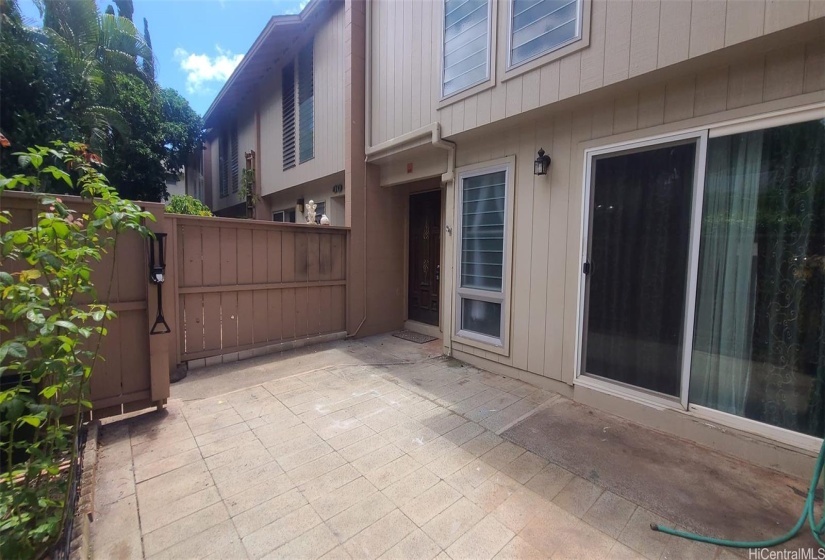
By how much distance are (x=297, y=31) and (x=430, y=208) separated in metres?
4.75

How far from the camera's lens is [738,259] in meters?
2.43

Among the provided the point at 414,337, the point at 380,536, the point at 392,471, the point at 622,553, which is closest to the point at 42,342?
the point at 380,536

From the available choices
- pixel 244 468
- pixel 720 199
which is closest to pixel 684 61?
pixel 720 199

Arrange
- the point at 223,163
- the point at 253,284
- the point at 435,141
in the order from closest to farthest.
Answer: the point at 435,141, the point at 253,284, the point at 223,163

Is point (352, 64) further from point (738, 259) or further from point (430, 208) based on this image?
point (738, 259)

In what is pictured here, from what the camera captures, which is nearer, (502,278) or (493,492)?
(493,492)

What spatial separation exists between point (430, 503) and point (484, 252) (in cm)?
279

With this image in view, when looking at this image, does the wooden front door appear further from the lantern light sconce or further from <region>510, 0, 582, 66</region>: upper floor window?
<region>510, 0, 582, 66</region>: upper floor window

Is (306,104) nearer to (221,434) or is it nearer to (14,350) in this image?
(221,434)

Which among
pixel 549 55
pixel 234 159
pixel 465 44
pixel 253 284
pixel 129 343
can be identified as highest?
pixel 234 159

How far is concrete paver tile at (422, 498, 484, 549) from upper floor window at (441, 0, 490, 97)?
152 inches

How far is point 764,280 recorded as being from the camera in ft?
7.70

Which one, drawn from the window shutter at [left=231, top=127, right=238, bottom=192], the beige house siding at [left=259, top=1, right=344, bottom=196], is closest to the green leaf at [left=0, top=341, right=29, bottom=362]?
the beige house siding at [left=259, top=1, right=344, bottom=196]

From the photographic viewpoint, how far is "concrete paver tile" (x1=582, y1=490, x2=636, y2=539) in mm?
1792
